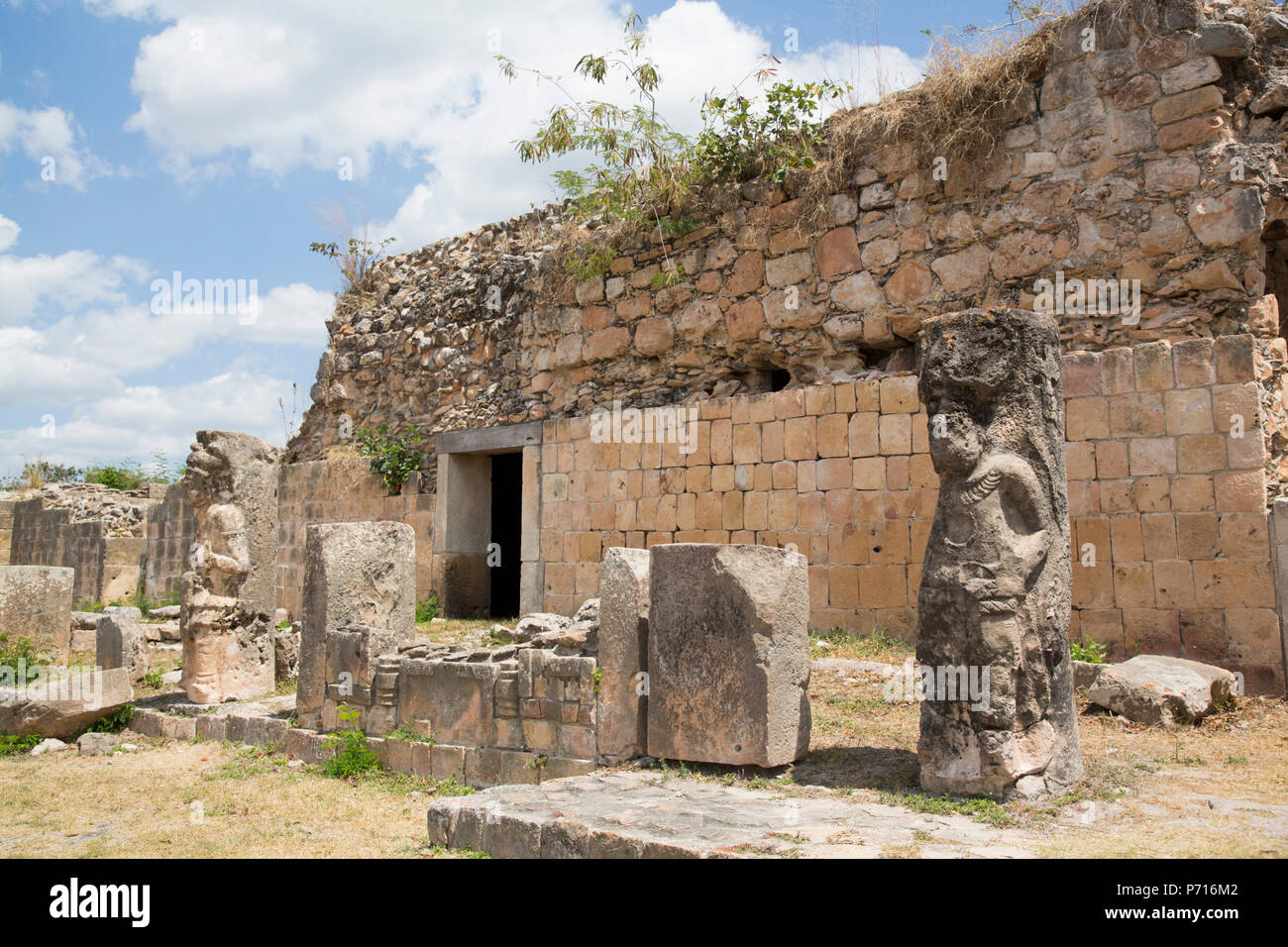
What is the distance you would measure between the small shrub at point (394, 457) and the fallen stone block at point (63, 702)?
5920 millimetres

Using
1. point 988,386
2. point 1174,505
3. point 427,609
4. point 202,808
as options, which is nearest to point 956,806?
point 988,386

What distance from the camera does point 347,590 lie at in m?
7.29

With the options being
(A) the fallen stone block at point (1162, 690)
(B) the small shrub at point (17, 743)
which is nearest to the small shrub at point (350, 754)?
(B) the small shrub at point (17, 743)

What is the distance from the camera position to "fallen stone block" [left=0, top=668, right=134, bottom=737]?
7574mm

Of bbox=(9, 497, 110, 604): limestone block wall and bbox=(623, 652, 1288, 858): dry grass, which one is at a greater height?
bbox=(9, 497, 110, 604): limestone block wall

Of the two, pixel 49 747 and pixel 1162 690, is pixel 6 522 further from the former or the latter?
pixel 1162 690

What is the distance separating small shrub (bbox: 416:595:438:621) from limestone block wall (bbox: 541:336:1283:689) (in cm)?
196

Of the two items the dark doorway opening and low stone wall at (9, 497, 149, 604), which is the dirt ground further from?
low stone wall at (9, 497, 149, 604)

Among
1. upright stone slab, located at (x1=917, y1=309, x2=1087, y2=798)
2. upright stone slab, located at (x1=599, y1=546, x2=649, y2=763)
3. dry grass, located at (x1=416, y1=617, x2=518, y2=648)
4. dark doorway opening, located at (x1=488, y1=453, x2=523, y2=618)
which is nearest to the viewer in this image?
upright stone slab, located at (x1=917, y1=309, x2=1087, y2=798)

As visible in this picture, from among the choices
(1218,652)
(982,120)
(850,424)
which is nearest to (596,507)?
(850,424)

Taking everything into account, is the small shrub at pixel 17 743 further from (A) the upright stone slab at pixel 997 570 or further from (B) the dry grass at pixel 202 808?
(A) the upright stone slab at pixel 997 570

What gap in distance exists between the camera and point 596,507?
1135 centimetres

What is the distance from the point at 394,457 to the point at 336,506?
1.47 meters

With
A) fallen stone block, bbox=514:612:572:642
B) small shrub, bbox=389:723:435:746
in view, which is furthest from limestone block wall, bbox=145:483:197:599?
small shrub, bbox=389:723:435:746
